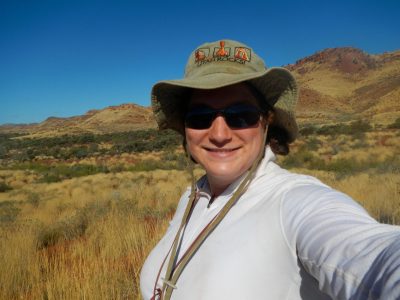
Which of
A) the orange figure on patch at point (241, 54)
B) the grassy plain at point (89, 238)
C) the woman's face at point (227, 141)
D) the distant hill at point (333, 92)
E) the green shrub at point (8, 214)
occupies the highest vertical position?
the distant hill at point (333, 92)

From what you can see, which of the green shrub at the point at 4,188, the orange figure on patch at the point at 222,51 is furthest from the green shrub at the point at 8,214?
the orange figure on patch at the point at 222,51

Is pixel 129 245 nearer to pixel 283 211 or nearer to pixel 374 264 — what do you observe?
pixel 283 211

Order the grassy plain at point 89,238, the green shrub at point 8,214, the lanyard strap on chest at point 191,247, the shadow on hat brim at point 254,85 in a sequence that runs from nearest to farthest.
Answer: the lanyard strap on chest at point 191,247 → the shadow on hat brim at point 254,85 → the grassy plain at point 89,238 → the green shrub at point 8,214

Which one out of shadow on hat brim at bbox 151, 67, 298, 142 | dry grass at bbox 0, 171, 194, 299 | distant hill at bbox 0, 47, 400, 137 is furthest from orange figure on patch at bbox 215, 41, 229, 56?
distant hill at bbox 0, 47, 400, 137

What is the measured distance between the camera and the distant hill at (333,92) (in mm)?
81725

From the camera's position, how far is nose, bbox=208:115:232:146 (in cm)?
171

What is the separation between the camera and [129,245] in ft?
15.1

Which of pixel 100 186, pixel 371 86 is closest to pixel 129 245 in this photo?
pixel 100 186

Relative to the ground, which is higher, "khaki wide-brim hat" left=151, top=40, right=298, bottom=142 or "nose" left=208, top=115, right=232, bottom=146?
"khaki wide-brim hat" left=151, top=40, right=298, bottom=142

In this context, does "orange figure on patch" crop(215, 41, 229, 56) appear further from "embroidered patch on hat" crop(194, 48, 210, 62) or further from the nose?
the nose

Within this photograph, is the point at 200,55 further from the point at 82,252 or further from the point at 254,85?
the point at 82,252

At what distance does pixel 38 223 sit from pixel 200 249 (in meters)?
6.45

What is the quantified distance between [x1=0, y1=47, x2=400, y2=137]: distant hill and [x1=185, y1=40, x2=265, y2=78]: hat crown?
7181 cm

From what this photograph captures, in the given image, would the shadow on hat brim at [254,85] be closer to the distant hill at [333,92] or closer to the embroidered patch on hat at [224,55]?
the embroidered patch on hat at [224,55]
